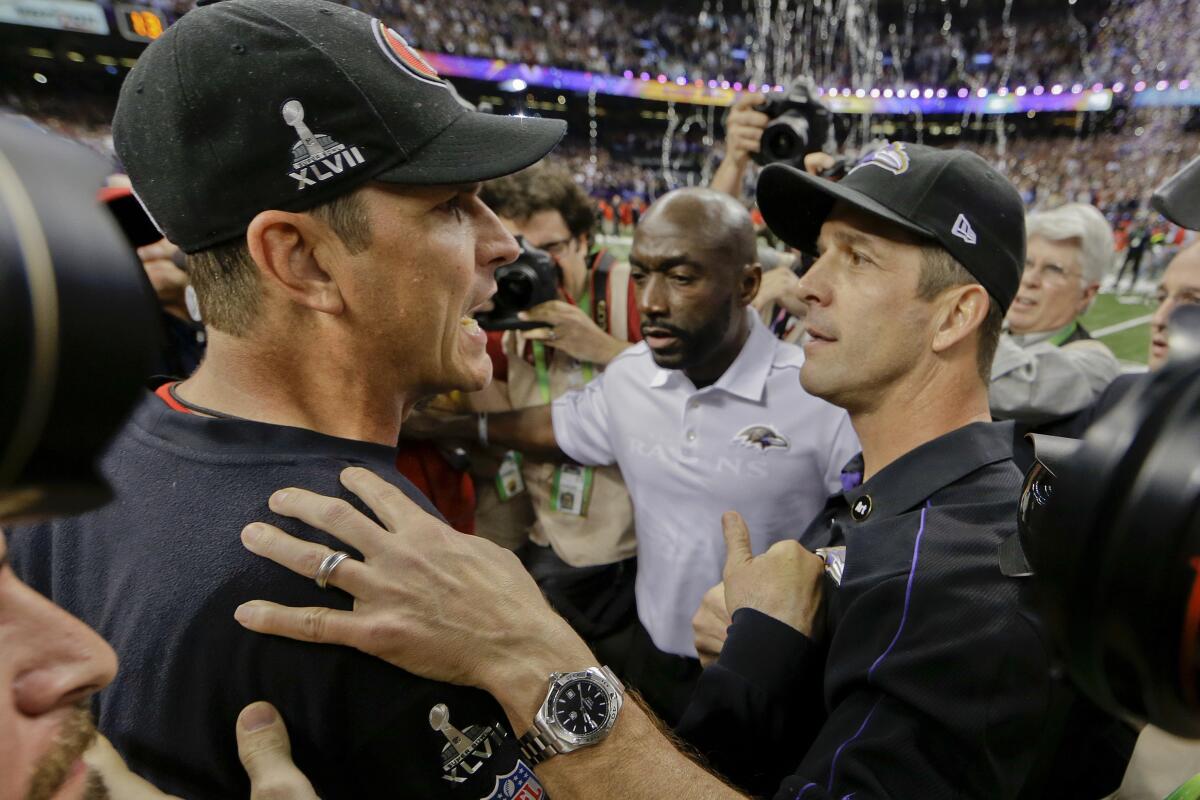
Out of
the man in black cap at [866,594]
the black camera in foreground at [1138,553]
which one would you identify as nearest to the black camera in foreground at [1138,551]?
the black camera in foreground at [1138,553]

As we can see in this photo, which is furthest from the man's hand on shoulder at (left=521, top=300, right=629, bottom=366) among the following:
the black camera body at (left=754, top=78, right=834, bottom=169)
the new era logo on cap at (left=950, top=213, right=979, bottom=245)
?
the new era logo on cap at (left=950, top=213, right=979, bottom=245)

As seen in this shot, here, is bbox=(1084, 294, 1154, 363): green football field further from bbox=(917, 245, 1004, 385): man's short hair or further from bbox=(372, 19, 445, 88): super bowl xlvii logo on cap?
bbox=(372, 19, 445, 88): super bowl xlvii logo on cap

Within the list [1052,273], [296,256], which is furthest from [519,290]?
[1052,273]

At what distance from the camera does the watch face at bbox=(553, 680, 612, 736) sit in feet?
3.57

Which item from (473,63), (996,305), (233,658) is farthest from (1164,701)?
(473,63)

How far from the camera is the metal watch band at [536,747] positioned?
1073 millimetres

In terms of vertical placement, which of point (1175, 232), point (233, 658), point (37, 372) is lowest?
point (1175, 232)

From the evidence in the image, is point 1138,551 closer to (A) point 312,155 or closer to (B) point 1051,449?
(B) point 1051,449

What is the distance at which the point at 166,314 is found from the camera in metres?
3.10

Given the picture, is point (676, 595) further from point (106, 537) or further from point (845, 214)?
point (106, 537)

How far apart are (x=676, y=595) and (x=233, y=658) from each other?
177 cm

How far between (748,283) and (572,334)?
724mm

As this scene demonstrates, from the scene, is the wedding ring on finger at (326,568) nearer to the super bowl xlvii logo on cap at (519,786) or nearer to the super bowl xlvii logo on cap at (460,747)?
the super bowl xlvii logo on cap at (460,747)

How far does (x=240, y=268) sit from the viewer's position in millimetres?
1147
